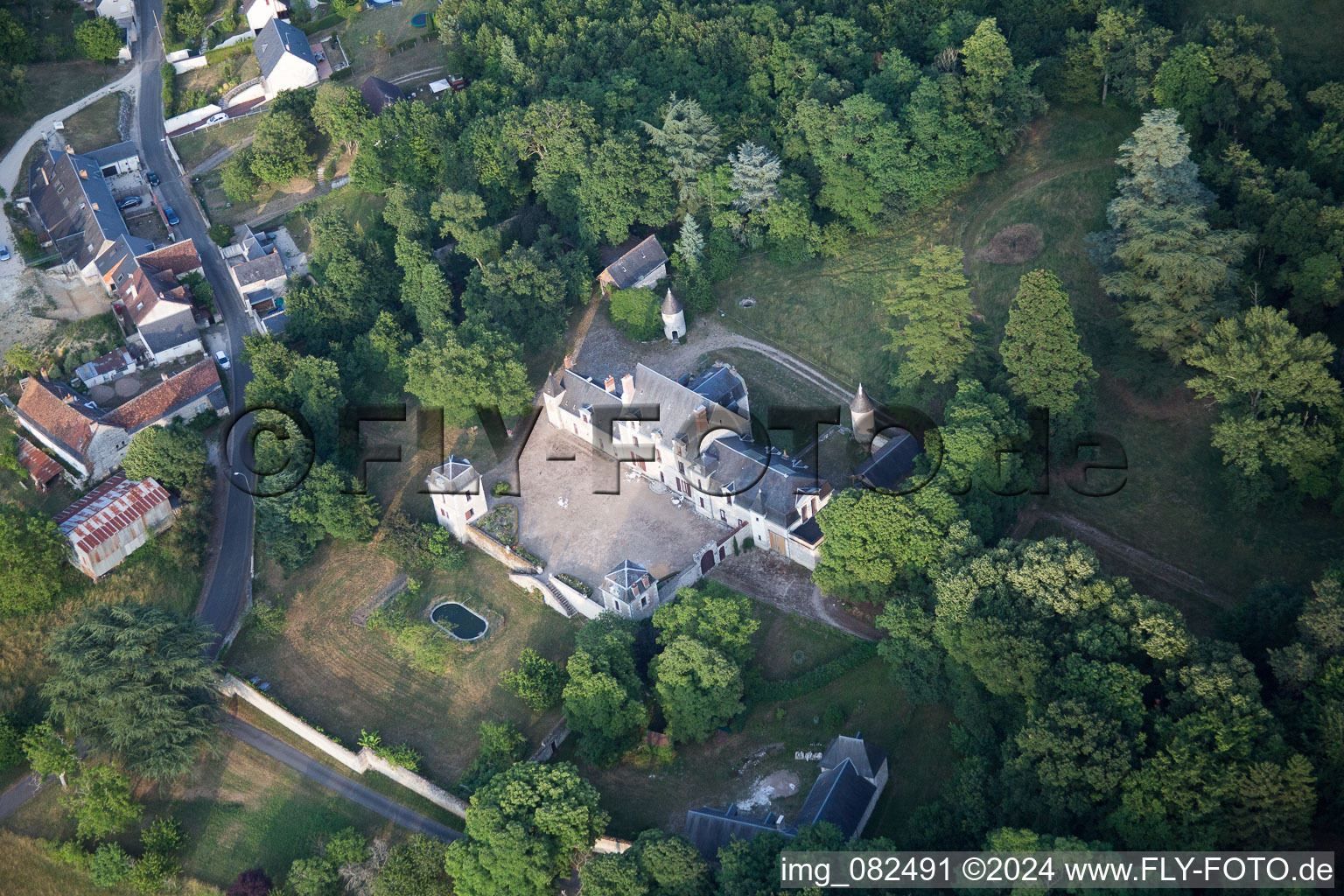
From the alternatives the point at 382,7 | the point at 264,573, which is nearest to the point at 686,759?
the point at 264,573

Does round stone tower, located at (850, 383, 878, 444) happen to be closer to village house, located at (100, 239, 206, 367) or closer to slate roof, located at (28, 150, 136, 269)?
village house, located at (100, 239, 206, 367)

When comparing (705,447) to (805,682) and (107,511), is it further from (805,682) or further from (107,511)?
(107,511)

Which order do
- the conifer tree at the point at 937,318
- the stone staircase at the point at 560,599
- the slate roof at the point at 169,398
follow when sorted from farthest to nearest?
the slate roof at the point at 169,398 → the stone staircase at the point at 560,599 → the conifer tree at the point at 937,318

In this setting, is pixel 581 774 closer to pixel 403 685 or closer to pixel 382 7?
pixel 403 685

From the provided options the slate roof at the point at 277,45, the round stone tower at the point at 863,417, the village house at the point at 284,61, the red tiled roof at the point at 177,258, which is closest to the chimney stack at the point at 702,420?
the round stone tower at the point at 863,417

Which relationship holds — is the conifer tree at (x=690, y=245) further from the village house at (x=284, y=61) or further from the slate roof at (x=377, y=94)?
the village house at (x=284, y=61)

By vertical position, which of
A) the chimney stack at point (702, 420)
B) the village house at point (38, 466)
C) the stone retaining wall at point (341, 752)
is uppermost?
the chimney stack at point (702, 420)
